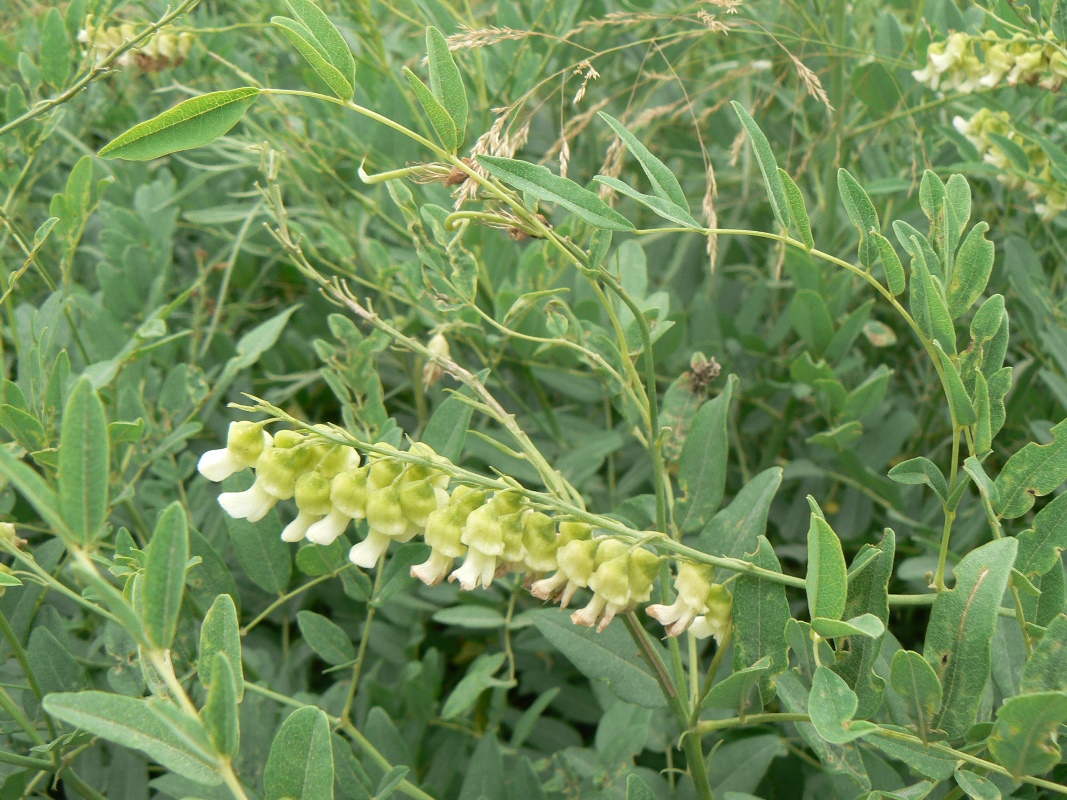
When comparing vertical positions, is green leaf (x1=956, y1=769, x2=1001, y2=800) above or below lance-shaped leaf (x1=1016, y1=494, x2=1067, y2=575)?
below

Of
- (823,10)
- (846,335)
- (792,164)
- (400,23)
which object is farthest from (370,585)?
(400,23)

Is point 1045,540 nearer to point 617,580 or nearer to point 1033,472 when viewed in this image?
point 1033,472

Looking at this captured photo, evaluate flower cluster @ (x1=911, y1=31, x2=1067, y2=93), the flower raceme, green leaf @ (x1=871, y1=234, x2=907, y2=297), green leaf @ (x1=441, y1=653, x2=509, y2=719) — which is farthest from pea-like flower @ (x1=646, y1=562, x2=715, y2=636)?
flower cluster @ (x1=911, y1=31, x2=1067, y2=93)

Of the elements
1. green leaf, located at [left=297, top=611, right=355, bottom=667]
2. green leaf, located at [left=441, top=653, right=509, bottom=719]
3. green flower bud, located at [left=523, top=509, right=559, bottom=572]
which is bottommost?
green leaf, located at [left=441, top=653, right=509, bottom=719]

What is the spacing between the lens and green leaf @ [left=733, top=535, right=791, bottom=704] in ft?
2.02

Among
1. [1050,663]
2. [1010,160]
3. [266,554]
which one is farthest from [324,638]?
[1010,160]

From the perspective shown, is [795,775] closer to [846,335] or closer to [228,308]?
[846,335]

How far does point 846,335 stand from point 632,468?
0.31 m

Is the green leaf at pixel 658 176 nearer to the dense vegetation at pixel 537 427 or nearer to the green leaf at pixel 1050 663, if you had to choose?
the dense vegetation at pixel 537 427

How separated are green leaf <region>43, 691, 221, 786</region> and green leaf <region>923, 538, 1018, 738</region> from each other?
399mm

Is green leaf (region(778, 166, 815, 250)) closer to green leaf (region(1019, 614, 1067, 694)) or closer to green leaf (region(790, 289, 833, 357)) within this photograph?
green leaf (region(1019, 614, 1067, 694))

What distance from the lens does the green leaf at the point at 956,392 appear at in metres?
0.56

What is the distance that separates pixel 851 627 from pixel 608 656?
309 millimetres

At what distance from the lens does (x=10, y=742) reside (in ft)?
3.08
